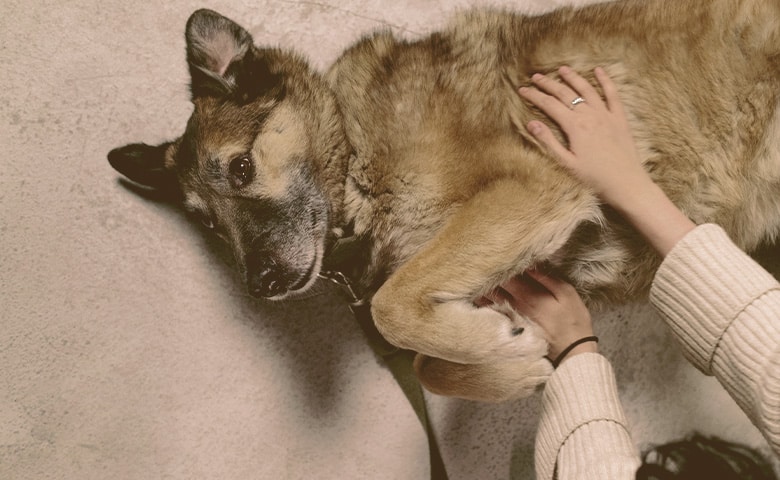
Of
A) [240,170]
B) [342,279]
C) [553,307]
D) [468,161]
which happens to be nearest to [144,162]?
[240,170]

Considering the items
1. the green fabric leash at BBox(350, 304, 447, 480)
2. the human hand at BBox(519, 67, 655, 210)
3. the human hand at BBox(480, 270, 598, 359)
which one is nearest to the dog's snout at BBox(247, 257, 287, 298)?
the green fabric leash at BBox(350, 304, 447, 480)

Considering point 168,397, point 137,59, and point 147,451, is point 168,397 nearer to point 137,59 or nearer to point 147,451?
point 147,451

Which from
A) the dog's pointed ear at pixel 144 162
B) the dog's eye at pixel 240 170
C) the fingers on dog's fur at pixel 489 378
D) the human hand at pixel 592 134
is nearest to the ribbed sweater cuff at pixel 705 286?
the human hand at pixel 592 134

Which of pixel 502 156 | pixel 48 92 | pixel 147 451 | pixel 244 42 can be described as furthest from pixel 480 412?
pixel 48 92

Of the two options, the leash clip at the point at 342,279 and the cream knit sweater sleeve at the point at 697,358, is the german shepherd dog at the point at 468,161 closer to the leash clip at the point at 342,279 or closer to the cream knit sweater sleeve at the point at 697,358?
the leash clip at the point at 342,279

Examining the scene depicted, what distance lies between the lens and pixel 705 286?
1.51 metres

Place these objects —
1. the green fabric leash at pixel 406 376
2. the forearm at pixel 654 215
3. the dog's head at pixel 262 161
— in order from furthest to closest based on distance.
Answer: the green fabric leash at pixel 406 376 < the dog's head at pixel 262 161 < the forearm at pixel 654 215

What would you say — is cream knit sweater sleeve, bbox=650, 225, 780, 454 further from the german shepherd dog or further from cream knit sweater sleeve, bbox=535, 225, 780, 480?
the german shepherd dog

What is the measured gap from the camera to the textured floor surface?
6.88 feet

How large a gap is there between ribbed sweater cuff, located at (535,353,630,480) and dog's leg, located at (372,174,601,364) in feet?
0.87

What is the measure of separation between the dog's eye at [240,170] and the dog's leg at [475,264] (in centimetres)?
64

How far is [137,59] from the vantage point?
218 centimetres

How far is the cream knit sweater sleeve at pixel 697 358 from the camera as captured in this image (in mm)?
1415

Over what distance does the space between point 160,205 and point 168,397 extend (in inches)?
31.2
